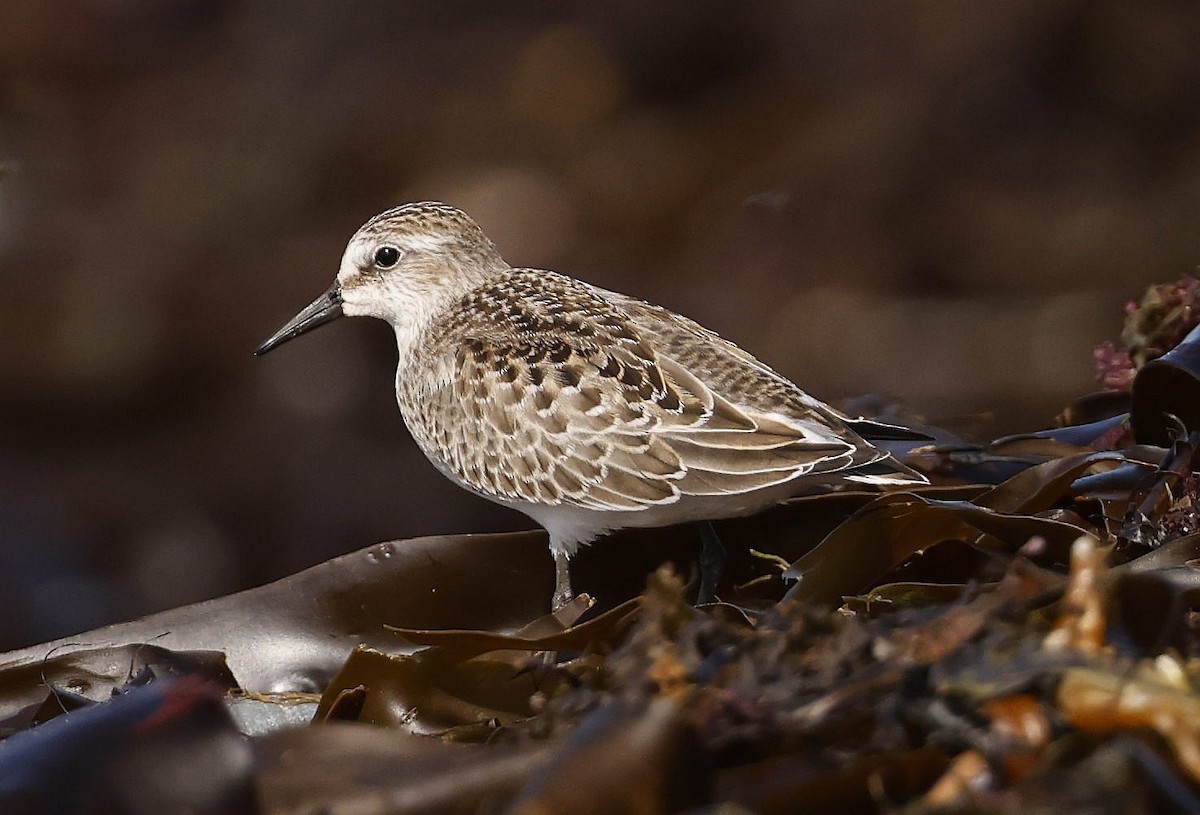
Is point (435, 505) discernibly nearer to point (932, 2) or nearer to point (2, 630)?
point (2, 630)

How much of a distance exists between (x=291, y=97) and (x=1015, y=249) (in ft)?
8.28

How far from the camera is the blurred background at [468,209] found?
464cm

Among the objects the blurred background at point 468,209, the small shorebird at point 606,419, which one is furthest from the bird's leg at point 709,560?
the blurred background at point 468,209

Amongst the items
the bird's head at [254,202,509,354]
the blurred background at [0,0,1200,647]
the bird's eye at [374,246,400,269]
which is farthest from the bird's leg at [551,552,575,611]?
the blurred background at [0,0,1200,647]

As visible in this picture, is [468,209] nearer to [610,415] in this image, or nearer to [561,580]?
[610,415]

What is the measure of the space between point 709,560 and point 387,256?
1.29 m

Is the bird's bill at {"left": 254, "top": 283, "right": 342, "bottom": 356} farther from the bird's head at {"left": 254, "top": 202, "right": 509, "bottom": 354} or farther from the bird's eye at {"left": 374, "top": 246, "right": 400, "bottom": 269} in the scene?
the bird's eye at {"left": 374, "top": 246, "right": 400, "bottom": 269}

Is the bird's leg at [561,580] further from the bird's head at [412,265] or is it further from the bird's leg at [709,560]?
the bird's head at [412,265]

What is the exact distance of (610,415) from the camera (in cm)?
311

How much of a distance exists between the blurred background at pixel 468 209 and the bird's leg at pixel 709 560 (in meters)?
1.71

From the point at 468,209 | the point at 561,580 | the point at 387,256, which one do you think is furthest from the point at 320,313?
the point at 561,580

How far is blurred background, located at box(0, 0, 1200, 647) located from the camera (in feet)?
15.2

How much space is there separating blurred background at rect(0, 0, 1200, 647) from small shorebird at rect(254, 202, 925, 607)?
132 cm

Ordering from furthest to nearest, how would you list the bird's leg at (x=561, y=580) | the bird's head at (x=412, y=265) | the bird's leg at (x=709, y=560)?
1. the bird's head at (x=412, y=265)
2. the bird's leg at (x=709, y=560)
3. the bird's leg at (x=561, y=580)
